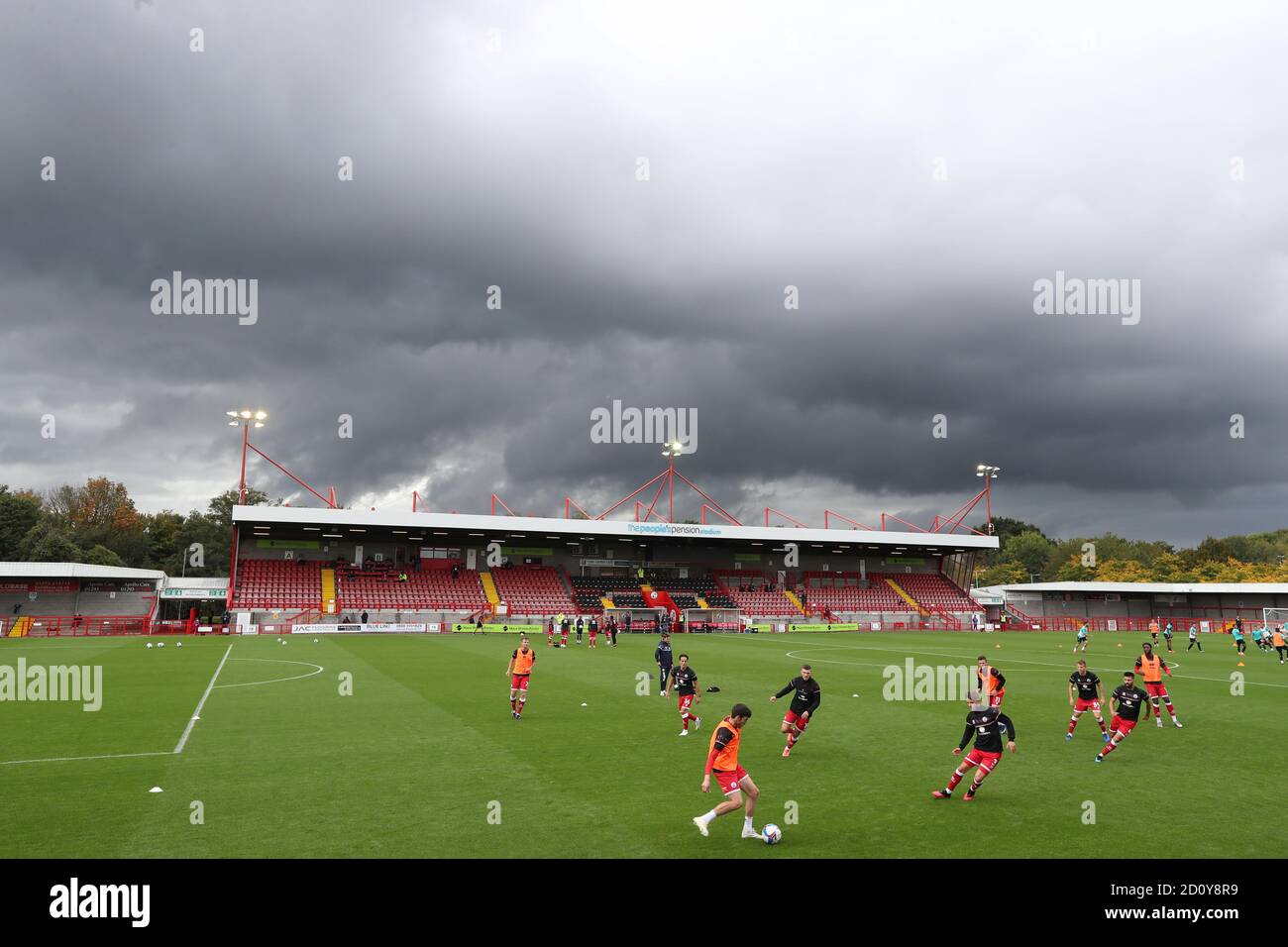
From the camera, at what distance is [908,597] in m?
84.2

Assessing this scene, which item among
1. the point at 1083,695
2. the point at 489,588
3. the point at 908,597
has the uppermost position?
the point at 1083,695

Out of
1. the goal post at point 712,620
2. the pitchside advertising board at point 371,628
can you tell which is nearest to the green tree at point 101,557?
the pitchside advertising board at point 371,628

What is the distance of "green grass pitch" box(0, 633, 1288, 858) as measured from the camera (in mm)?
10055

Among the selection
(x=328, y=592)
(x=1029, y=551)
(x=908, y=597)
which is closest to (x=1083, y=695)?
(x=328, y=592)

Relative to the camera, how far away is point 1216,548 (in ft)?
443

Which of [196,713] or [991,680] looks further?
[196,713]

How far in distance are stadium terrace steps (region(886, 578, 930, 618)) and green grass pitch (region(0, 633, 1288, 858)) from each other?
2150 inches

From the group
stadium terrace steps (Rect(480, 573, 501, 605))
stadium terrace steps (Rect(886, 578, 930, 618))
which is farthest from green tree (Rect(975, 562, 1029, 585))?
stadium terrace steps (Rect(480, 573, 501, 605))

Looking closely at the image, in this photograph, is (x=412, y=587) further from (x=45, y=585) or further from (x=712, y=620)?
(x=45, y=585)

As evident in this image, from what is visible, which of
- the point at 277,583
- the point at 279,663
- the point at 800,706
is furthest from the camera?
the point at 277,583

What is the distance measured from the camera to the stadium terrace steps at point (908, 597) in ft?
264

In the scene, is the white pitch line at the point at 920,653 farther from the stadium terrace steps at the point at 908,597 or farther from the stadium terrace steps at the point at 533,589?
the stadium terrace steps at the point at 908,597

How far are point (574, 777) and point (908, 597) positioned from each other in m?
77.1

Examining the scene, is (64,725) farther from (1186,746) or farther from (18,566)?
(18,566)
